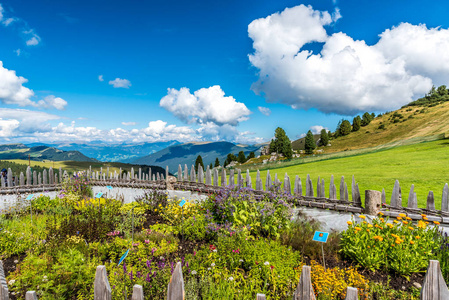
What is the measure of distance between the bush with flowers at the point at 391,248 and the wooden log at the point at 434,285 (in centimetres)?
217

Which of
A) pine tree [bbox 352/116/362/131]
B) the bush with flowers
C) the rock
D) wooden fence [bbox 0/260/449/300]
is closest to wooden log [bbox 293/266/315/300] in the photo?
wooden fence [bbox 0/260/449/300]

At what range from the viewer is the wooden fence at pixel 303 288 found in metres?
1.97

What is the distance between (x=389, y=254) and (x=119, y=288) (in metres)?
4.92

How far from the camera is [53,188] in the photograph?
41.2 ft

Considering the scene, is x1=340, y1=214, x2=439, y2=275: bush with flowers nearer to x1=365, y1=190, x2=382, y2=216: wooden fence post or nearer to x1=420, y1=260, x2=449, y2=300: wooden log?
x1=365, y1=190, x2=382, y2=216: wooden fence post

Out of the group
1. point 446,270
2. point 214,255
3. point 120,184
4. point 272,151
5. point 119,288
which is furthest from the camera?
point 272,151

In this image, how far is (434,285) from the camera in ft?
6.64

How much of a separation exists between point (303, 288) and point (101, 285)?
6.61 ft

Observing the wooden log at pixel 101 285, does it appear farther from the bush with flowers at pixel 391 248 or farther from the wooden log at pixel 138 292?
the bush with flowers at pixel 391 248

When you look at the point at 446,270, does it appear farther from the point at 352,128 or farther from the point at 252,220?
the point at 352,128

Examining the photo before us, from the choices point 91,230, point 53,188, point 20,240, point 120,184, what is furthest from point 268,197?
point 53,188

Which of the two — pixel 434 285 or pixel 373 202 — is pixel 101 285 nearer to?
pixel 434 285

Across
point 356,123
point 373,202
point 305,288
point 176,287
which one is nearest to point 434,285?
point 305,288

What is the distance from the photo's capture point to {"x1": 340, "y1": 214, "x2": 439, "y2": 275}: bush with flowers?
410cm
